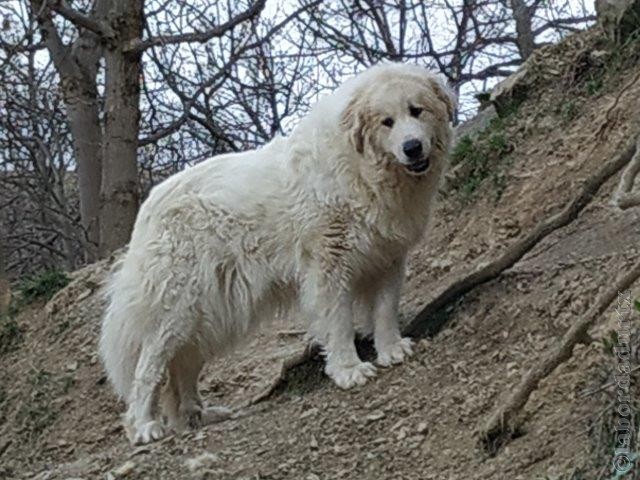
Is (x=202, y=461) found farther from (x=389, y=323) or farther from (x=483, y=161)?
(x=483, y=161)

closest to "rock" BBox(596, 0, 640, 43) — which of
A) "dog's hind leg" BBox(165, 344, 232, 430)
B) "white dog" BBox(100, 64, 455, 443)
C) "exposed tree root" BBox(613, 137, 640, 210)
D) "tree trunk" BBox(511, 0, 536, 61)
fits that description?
"white dog" BBox(100, 64, 455, 443)

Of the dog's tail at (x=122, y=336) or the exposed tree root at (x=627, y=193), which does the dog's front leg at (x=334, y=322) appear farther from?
the exposed tree root at (x=627, y=193)

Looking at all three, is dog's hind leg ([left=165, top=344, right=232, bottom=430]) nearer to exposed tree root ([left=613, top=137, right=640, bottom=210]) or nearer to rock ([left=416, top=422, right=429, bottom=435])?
rock ([left=416, top=422, right=429, bottom=435])

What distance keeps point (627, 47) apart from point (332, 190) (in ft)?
11.8

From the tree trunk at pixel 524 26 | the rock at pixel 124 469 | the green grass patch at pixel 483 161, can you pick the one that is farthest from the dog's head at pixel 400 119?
the tree trunk at pixel 524 26

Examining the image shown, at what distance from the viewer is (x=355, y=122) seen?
6074 millimetres

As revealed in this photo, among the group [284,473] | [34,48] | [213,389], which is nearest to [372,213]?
[284,473]

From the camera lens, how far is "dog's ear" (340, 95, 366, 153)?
6055 millimetres

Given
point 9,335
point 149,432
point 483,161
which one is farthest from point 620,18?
point 9,335

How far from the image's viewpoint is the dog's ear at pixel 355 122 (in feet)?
19.9

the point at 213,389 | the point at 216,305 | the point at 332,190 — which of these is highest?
the point at 332,190

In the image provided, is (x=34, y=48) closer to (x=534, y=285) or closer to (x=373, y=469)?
(x=534, y=285)

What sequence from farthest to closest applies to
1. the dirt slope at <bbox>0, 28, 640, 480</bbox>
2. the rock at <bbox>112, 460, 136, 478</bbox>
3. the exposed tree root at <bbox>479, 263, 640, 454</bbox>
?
the rock at <bbox>112, 460, 136, 478</bbox>, the dirt slope at <bbox>0, 28, 640, 480</bbox>, the exposed tree root at <bbox>479, 263, 640, 454</bbox>

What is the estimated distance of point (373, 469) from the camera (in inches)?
193
